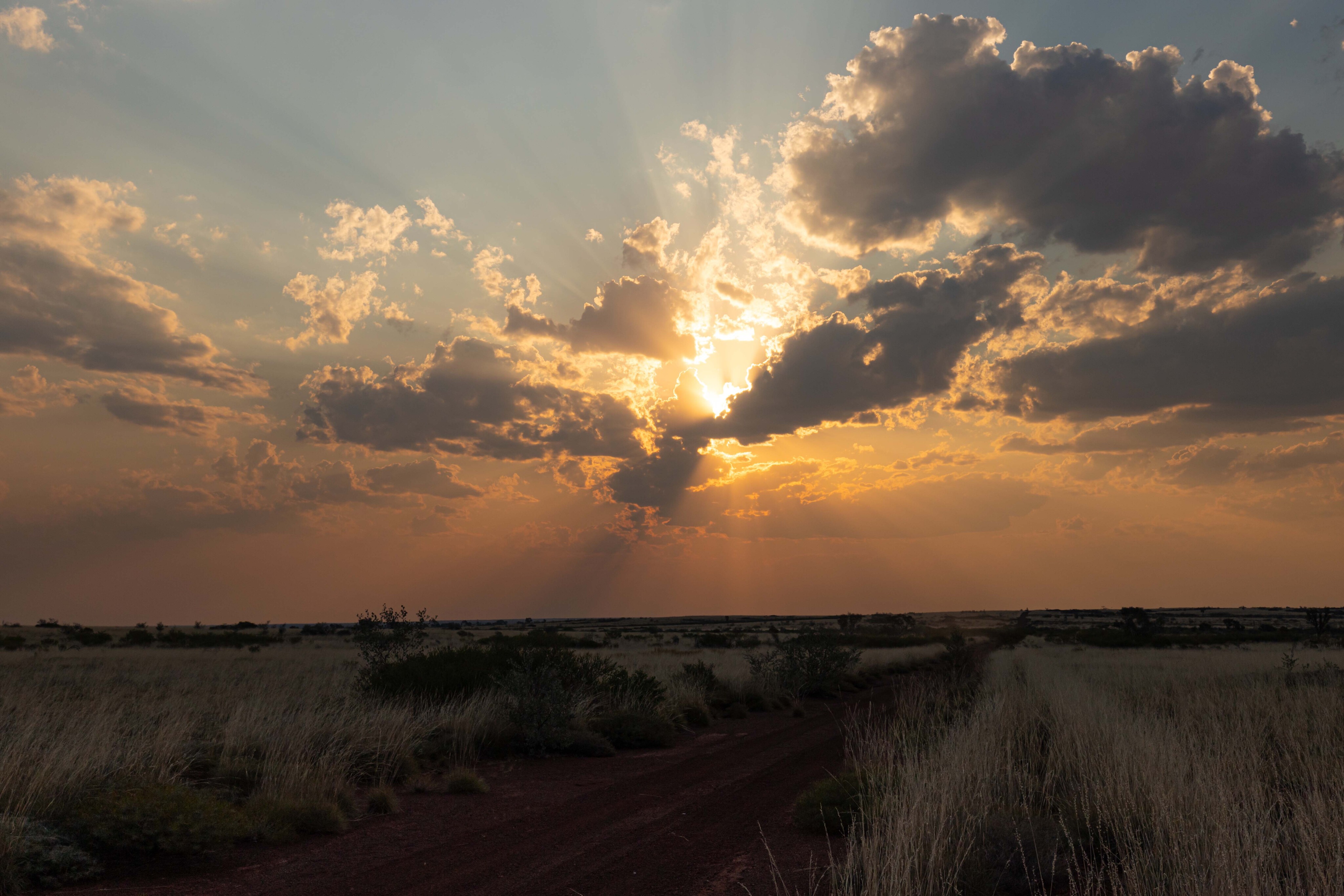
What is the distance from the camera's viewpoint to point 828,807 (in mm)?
9336

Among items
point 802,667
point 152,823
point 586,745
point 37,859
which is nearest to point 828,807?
point 586,745

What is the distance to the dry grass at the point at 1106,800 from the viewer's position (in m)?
5.84

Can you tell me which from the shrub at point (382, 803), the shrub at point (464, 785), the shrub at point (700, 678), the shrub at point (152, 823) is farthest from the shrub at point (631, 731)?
the shrub at point (152, 823)

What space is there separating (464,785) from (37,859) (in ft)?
17.7

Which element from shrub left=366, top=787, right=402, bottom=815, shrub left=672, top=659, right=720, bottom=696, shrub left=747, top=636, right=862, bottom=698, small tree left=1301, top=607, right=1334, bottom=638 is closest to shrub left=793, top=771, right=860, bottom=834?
shrub left=366, top=787, right=402, bottom=815

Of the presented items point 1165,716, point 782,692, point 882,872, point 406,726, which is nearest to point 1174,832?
point 882,872

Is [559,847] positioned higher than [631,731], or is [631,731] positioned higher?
[559,847]

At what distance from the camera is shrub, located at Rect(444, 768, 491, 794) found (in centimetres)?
1109

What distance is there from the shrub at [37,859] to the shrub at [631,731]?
993cm

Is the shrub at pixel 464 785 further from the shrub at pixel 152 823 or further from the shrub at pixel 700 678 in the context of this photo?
the shrub at pixel 700 678

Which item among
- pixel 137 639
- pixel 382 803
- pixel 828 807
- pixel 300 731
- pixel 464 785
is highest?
pixel 300 731

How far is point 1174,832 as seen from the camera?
6480mm

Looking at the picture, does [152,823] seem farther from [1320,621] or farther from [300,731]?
[1320,621]

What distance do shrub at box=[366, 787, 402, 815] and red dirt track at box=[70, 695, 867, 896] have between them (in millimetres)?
156
